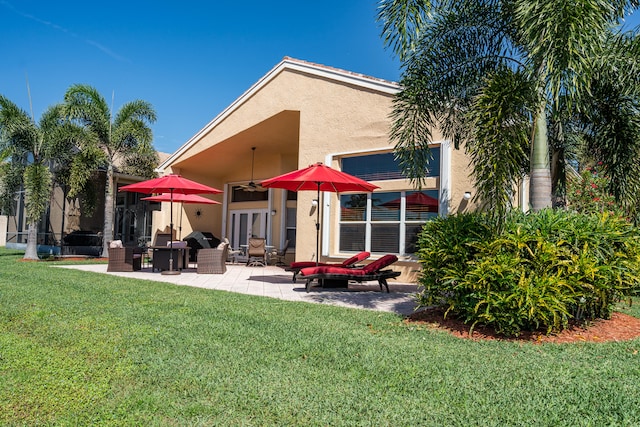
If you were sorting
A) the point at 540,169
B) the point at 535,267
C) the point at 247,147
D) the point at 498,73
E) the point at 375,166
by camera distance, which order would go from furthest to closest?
1. the point at 247,147
2. the point at 375,166
3. the point at 540,169
4. the point at 498,73
5. the point at 535,267

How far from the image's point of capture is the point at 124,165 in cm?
2038

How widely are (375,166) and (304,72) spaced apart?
400cm

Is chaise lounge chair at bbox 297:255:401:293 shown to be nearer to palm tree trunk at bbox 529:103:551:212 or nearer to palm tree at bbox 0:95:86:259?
palm tree trunk at bbox 529:103:551:212

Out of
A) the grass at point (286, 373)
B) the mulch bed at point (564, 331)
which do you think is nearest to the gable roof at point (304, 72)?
the mulch bed at point (564, 331)

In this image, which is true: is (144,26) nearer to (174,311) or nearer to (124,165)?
(124,165)

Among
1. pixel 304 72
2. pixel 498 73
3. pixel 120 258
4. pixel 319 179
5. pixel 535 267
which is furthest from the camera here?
pixel 304 72

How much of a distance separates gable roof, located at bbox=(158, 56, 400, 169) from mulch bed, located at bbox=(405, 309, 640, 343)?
6.19 m

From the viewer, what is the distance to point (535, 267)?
17.8 ft

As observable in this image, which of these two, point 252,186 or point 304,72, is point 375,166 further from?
point 252,186

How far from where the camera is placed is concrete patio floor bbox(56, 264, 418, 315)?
804 centimetres

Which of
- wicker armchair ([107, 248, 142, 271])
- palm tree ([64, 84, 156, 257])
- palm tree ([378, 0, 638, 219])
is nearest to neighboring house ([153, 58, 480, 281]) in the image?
palm tree ([64, 84, 156, 257])

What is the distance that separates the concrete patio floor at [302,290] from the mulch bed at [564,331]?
78 centimetres

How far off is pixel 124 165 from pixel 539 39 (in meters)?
19.1

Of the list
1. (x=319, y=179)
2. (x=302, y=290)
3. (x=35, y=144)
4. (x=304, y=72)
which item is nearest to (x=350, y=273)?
Answer: (x=302, y=290)
